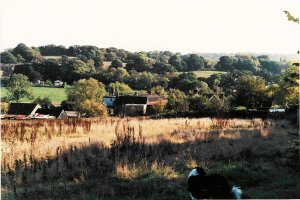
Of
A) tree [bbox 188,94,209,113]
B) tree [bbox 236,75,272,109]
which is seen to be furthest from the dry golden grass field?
tree [bbox 188,94,209,113]

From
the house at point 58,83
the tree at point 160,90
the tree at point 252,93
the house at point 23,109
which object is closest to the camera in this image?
the tree at point 252,93

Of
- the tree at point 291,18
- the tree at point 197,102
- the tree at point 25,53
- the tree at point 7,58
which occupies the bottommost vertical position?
the tree at point 197,102

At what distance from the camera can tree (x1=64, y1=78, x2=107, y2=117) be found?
6328cm

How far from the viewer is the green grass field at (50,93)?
2447 inches

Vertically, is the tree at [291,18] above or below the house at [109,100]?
above

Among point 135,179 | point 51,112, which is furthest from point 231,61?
point 135,179

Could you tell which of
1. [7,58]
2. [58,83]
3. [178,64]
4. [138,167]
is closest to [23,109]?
[7,58]

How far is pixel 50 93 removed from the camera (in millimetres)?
65438

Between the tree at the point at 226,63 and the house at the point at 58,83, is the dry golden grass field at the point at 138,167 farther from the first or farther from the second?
the house at the point at 58,83

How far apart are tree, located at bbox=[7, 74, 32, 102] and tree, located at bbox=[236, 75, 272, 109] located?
109 ft

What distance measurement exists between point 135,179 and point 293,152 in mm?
3095

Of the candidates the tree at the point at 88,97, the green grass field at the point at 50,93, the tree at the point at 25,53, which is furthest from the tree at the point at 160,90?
the tree at the point at 25,53

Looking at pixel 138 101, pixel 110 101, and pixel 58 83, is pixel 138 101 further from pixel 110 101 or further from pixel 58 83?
pixel 58 83

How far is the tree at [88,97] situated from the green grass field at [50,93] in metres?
1.64
